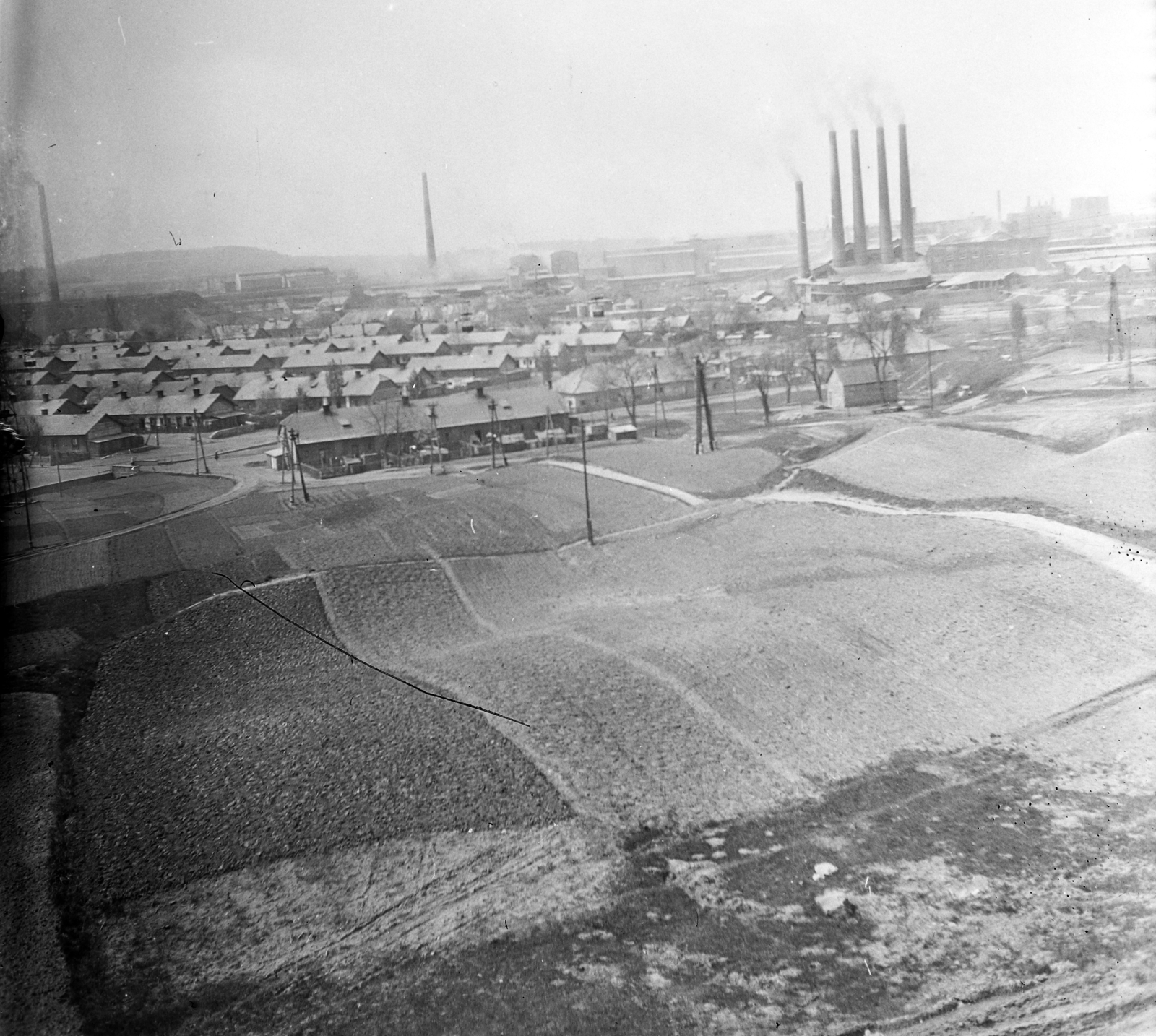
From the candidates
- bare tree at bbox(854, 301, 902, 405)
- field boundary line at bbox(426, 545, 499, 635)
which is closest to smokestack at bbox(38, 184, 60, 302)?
field boundary line at bbox(426, 545, 499, 635)

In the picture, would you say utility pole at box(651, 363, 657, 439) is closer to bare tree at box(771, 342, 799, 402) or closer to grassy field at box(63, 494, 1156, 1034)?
bare tree at box(771, 342, 799, 402)

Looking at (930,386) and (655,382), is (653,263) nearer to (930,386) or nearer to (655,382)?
(655,382)

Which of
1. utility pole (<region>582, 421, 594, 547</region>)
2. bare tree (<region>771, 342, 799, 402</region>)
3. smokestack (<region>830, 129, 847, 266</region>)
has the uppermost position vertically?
smokestack (<region>830, 129, 847, 266</region>)

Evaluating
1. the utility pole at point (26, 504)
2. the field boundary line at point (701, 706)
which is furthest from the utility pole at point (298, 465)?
the field boundary line at point (701, 706)

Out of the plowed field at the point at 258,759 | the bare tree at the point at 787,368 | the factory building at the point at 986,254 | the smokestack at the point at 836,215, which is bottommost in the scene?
the plowed field at the point at 258,759

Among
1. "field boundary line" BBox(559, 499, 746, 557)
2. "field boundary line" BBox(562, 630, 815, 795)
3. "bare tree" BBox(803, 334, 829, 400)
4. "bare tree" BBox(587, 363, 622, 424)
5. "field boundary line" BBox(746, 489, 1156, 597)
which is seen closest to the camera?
"field boundary line" BBox(562, 630, 815, 795)

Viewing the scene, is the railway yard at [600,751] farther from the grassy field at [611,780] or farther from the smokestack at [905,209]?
the smokestack at [905,209]

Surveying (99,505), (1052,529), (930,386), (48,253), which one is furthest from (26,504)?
(930,386)

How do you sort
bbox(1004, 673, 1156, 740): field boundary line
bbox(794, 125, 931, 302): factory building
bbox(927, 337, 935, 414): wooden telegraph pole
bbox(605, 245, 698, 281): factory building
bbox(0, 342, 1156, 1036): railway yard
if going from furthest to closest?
bbox(794, 125, 931, 302): factory building
bbox(605, 245, 698, 281): factory building
bbox(927, 337, 935, 414): wooden telegraph pole
bbox(1004, 673, 1156, 740): field boundary line
bbox(0, 342, 1156, 1036): railway yard
